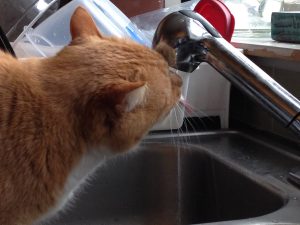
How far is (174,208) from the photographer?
109cm

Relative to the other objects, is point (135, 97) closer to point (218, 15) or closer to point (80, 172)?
point (80, 172)

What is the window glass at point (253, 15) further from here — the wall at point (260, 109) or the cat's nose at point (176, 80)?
the cat's nose at point (176, 80)

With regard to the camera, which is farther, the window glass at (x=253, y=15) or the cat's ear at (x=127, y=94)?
the window glass at (x=253, y=15)

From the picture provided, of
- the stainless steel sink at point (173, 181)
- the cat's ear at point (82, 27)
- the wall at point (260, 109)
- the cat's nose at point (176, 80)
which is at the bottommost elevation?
the stainless steel sink at point (173, 181)

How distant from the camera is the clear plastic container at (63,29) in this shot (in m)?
1.09

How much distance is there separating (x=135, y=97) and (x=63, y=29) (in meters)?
0.54

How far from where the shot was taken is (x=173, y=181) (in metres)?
1.11

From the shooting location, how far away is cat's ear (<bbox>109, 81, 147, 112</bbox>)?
2.03 ft

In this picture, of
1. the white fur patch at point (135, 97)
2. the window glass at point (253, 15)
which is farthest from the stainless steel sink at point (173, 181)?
the window glass at point (253, 15)

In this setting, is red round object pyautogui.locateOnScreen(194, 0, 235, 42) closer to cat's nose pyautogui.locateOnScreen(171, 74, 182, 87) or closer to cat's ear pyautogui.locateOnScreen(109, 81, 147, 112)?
cat's nose pyautogui.locateOnScreen(171, 74, 182, 87)

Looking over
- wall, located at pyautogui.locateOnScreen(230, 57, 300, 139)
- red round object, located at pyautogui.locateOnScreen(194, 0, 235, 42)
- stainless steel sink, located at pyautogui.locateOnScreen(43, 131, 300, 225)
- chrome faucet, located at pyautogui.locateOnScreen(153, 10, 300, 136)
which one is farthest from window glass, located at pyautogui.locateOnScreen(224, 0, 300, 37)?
chrome faucet, located at pyautogui.locateOnScreen(153, 10, 300, 136)

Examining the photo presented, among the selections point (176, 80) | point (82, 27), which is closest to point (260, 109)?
point (176, 80)

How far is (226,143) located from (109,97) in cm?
54

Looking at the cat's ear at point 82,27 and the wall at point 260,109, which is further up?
the cat's ear at point 82,27
